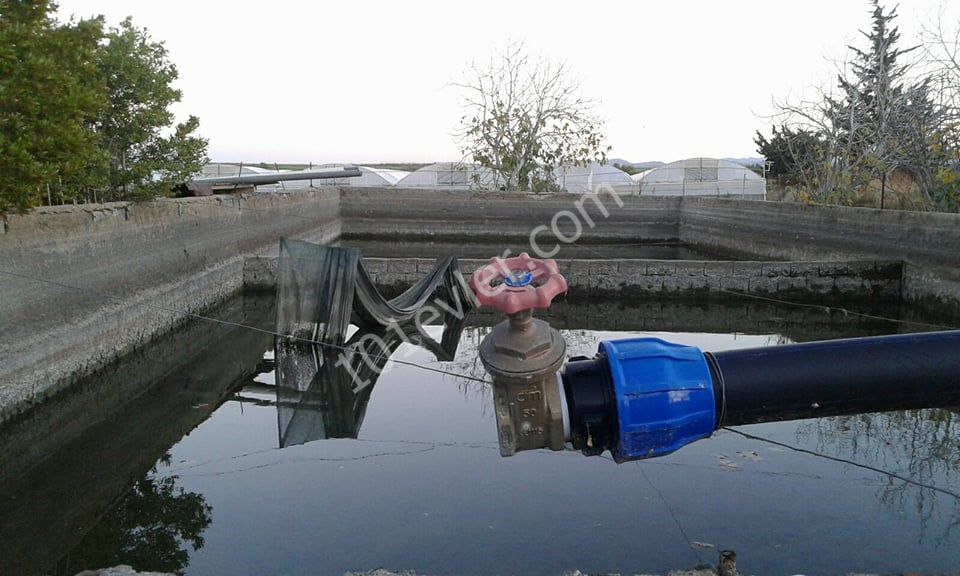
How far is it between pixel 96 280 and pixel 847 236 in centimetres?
1337

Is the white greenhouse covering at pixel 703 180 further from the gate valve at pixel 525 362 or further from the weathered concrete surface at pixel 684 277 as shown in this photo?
the gate valve at pixel 525 362

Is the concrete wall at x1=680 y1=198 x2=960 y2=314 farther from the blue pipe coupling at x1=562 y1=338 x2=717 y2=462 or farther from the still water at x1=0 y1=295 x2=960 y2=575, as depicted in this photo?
the blue pipe coupling at x1=562 y1=338 x2=717 y2=462

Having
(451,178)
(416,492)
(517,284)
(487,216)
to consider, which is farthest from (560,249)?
(517,284)

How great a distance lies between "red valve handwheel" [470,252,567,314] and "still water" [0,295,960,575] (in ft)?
10.2

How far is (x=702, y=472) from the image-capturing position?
18.3 feet

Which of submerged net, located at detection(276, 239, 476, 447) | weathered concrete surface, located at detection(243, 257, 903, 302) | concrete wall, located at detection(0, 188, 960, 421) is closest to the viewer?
concrete wall, located at detection(0, 188, 960, 421)

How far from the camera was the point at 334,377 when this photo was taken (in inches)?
327

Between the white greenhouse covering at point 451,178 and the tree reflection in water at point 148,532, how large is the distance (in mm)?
24518

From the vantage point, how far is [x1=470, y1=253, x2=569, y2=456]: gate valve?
1436 millimetres

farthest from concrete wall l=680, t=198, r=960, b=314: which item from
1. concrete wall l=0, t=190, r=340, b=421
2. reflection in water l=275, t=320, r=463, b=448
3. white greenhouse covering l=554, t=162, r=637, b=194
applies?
concrete wall l=0, t=190, r=340, b=421

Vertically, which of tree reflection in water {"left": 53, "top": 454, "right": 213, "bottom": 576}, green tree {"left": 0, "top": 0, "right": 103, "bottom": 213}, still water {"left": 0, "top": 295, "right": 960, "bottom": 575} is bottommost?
tree reflection in water {"left": 53, "top": 454, "right": 213, "bottom": 576}

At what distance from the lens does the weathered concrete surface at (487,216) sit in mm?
24562

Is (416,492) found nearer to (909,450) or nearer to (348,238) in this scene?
(909,450)

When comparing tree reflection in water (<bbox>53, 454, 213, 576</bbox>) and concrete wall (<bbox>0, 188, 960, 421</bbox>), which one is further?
Result: concrete wall (<bbox>0, 188, 960, 421</bbox>)
